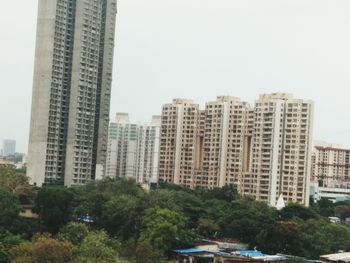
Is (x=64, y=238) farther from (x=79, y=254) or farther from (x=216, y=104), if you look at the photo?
(x=216, y=104)

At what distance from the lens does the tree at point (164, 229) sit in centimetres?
1978

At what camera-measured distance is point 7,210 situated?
2025 centimetres

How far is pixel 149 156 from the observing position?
4297 centimetres

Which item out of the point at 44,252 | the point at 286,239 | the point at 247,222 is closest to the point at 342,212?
the point at 247,222

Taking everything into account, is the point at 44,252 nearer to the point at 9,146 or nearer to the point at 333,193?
the point at 333,193

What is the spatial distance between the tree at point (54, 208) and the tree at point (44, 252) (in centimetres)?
727

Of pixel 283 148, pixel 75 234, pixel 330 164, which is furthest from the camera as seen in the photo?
pixel 330 164

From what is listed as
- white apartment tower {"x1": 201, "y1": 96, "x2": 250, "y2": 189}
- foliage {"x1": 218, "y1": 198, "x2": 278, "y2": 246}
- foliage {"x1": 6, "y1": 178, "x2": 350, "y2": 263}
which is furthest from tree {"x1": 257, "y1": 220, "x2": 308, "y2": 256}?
white apartment tower {"x1": 201, "y1": 96, "x2": 250, "y2": 189}

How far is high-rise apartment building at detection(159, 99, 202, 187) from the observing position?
123 feet

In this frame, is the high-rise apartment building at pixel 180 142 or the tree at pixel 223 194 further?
the high-rise apartment building at pixel 180 142

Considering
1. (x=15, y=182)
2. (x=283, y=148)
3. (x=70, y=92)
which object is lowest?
(x=15, y=182)

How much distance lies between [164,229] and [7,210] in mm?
5259

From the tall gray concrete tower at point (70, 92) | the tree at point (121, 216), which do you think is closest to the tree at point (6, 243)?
the tree at point (121, 216)

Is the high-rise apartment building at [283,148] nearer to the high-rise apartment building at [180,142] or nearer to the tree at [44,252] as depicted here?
the high-rise apartment building at [180,142]
